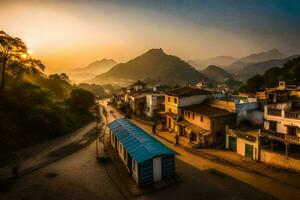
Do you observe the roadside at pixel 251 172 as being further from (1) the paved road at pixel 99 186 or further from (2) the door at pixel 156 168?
(2) the door at pixel 156 168

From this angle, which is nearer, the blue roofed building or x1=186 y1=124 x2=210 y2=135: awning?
the blue roofed building

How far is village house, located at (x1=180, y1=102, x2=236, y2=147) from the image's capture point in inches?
1357

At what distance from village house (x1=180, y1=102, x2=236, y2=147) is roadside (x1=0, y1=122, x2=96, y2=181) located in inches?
690

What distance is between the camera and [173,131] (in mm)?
44188

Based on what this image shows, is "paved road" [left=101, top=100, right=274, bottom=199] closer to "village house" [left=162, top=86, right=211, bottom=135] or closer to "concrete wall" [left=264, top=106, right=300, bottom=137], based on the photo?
"concrete wall" [left=264, top=106, right=300, bottom=137]

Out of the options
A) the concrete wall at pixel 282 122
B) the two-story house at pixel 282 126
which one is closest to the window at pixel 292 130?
the two-story house at pixel 282 126

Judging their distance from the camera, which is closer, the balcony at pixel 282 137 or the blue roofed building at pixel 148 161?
the blue roofed building at pixel 148 161

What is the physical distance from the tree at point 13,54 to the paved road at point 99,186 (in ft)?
96.0

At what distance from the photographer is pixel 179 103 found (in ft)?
141

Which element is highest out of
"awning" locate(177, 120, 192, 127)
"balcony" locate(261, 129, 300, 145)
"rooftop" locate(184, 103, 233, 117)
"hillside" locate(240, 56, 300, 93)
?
"hillside" locate(240, 56, 300, 93)

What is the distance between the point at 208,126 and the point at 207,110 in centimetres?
461

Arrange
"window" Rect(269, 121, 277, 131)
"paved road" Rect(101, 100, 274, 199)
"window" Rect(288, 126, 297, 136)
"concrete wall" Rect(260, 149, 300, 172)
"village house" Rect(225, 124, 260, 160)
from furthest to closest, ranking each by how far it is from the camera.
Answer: "window" Rect(269, 121, 277, 131)
"village house" Rect(225, 124, 260, 160)
"window" Rect(288, 126, 297, 136)
"concrete wall" Rect(260, 149, 300, 172)
"paved road" Rect(101, 100, 274, 199)

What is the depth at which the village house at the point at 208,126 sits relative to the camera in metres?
34.5

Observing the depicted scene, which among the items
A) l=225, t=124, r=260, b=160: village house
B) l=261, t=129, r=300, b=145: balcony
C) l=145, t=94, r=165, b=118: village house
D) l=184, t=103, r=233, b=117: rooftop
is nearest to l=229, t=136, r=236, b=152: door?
l=225, t=124, r=260, b=160: village house
